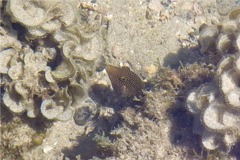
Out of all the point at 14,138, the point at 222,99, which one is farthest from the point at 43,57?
the point at 222,99

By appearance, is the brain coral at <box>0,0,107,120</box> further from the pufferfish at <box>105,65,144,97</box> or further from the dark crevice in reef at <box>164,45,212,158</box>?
the dark crevice in reef at <box>164,45,212,158</box>

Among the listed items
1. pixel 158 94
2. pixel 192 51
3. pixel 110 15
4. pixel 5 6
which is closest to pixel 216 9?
pixel 192 51

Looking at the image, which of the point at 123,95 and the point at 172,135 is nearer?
the point at 172,135

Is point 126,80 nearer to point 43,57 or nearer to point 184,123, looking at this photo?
point 184,123

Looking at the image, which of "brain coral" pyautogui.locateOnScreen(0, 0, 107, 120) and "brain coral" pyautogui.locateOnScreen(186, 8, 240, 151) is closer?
"brain coral" pyautogui.locateOnScreen(186, 8, 240, 151)

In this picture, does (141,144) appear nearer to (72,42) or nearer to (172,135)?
(172,135)

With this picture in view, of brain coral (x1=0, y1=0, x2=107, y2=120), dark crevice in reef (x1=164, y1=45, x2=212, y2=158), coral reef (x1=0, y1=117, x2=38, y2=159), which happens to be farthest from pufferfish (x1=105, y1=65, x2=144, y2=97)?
coral reef (x1=0, y1=117, x2=38, y2=159)
